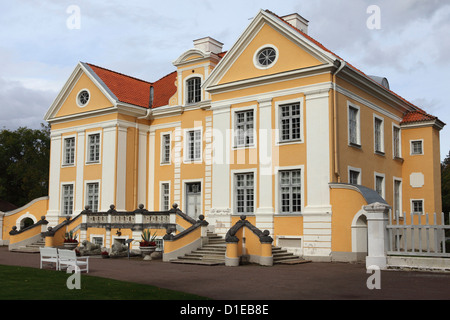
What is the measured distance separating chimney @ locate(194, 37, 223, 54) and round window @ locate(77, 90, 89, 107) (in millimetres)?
7017

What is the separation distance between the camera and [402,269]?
52.6 ft

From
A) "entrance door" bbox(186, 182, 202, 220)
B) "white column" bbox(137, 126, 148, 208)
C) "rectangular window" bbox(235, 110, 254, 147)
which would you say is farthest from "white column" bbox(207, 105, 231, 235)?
"white column" bbox(137, 126, 148, 208)

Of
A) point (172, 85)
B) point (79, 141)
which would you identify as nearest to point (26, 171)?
point (79, 141)

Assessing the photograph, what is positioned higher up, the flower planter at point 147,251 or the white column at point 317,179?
the white column at point 317,179

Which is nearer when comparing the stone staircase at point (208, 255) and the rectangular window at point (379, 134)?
the stone staircase at point (208, 255)

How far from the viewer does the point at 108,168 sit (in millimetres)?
28062

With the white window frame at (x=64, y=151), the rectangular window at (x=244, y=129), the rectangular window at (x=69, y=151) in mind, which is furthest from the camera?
the rectangular window at (x=69, y=151)

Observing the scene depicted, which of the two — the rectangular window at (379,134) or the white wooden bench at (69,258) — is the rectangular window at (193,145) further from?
the white wooden bench at (69,258)

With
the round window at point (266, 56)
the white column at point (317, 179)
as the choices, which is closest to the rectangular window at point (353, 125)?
the white column at point (317, 179)

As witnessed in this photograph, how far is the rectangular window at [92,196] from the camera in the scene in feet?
94.5

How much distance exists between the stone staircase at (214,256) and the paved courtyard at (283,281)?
875mm

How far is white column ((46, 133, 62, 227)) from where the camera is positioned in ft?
99.7

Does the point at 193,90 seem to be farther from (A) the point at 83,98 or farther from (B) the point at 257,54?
(A) the point at 83,98
